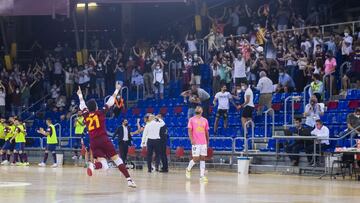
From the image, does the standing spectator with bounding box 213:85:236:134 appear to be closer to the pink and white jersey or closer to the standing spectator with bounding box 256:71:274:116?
the standing spectator with bounding box 256:71:274:116

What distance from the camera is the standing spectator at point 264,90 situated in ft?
98.1

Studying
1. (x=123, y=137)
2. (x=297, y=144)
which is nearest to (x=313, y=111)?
(x=297, y=144)

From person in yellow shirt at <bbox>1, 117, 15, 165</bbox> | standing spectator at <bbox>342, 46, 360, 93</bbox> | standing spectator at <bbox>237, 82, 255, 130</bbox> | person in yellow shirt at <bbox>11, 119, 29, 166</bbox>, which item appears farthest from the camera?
person in yellow shirt at <bbox>1, 117, 15, 165</bbox>

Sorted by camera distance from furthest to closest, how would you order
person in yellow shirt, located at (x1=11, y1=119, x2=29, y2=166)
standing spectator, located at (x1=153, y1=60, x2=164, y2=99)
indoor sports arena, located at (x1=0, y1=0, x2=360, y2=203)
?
person in yellow shirt, located at (x1=11, y1=119, x2=29, y2=166) < standing spectator, located at (x1=153, y1=60, x2=164, y2=99) < indoor sports arena, located at (x1=0, y1=0, x2=360, y2=203)

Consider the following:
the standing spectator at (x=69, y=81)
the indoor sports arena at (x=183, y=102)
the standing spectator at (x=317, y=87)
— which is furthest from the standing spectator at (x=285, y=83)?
the standing spectator at (x=69, y=81)

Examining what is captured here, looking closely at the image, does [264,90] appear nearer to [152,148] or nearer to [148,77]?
[152,148]

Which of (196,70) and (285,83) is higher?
(196,70)

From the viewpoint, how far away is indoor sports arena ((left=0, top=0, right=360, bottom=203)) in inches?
770

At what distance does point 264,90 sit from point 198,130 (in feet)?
26.6

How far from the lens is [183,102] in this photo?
35.4 m

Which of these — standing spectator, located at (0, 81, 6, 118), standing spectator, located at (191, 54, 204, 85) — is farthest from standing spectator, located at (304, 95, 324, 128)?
standing spectator, located at (0, 81, 6, 118)

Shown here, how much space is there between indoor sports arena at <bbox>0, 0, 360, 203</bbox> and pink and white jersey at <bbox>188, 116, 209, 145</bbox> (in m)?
0.03

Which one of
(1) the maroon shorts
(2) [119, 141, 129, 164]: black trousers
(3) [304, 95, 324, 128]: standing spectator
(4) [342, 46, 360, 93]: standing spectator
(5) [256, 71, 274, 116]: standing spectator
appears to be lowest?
(2) [119, 141, 129, 164]: black trousers

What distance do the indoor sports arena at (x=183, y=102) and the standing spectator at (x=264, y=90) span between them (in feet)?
0.23
